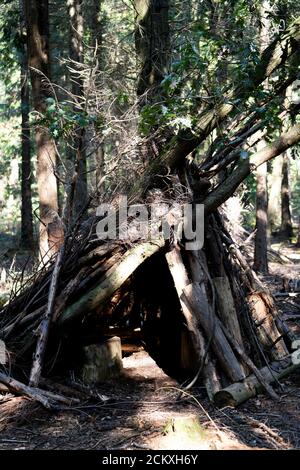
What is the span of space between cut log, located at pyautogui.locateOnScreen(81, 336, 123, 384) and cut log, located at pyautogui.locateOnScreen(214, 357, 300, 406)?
127cm

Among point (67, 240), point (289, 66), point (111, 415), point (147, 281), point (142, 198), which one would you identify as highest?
point (289, 66)

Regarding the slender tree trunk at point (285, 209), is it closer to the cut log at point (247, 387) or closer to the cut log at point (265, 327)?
the cut log at point (265, 327)

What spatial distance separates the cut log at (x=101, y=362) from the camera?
5633 mm

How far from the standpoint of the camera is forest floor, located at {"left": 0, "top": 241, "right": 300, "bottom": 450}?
13.6 feet

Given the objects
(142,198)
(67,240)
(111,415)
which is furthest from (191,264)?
(111,415)

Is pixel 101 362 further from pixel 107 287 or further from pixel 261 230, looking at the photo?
pixel 261 230

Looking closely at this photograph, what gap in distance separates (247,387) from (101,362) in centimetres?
157

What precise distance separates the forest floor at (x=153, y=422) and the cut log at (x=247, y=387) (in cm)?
8

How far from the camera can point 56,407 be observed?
483 centimetres

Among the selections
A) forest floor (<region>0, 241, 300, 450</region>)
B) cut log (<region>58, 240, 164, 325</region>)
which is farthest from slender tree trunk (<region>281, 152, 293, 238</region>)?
cut log (<region>58, 240, 164, 325</region>)

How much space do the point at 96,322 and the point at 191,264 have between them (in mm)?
1514

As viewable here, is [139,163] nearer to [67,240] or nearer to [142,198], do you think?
[142,198]

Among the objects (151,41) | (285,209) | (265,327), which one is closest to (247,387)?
(265,327)

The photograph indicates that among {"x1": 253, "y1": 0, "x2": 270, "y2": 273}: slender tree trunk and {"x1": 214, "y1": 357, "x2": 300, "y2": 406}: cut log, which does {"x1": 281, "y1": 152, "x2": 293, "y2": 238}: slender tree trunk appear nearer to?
{"x1": 253, "y1": 0, "x2": 270, "y2": 273}: slender tree trunk
